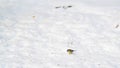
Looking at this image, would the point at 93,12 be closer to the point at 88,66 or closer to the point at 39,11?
the point at 39,11

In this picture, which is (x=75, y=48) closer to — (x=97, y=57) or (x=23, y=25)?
(x=97, y=57)

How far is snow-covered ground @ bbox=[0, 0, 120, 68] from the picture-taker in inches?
161

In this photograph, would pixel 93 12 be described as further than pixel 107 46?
Yes

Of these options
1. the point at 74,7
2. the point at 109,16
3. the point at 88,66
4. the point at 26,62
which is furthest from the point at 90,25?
the point at 26,62

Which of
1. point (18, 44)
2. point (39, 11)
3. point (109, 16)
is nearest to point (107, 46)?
point (109, 16)

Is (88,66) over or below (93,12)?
below

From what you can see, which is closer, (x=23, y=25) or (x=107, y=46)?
(x=107, y=46)

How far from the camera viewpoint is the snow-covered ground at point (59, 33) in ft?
13.5

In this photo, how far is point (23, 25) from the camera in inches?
205

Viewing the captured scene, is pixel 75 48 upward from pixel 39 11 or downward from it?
downward

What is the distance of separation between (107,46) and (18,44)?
1.69 metres

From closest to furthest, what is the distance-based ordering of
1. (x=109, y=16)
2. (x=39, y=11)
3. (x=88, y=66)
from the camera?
(x=88, y=66), (x=109, y=16), (x=39, y=11)

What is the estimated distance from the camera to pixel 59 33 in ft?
16.1

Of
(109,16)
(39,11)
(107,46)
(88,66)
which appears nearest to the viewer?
(88,66)
